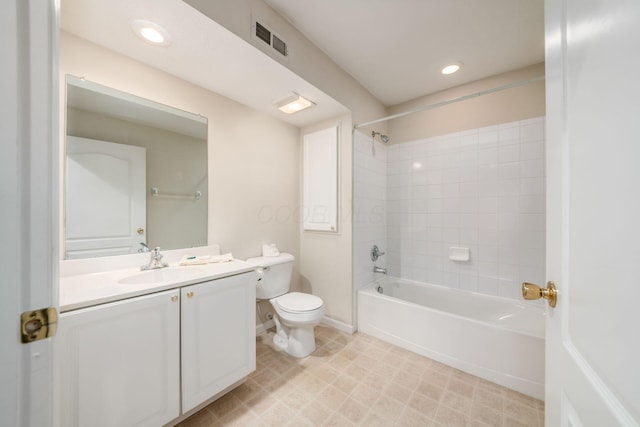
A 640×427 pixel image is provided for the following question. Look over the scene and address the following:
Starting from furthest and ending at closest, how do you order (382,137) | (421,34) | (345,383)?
1. (382,137)
2. (421,34)
3. (345,383)

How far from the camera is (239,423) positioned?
4.28 ft

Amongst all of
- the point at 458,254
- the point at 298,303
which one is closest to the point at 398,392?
the point at 298,303

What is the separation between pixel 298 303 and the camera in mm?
1937

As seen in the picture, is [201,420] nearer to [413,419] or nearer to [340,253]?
[413,419]

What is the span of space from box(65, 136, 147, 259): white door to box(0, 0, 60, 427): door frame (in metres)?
1.20

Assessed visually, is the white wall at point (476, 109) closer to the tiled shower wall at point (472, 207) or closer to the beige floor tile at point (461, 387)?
the tiled shower wall at point (472, 207)

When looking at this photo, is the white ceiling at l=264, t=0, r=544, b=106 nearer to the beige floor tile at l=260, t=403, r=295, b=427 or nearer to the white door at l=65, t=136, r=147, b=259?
the white door at l=65, t=136, r=147, b=259

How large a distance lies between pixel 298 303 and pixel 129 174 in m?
1.58

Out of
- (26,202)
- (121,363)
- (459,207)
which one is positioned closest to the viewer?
(26,202)

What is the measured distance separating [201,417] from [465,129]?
3.27 meters

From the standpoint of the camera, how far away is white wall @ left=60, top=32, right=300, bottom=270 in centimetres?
141

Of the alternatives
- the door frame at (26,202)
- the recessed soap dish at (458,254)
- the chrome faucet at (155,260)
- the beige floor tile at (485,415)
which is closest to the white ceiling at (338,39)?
the door frame at (26,202)

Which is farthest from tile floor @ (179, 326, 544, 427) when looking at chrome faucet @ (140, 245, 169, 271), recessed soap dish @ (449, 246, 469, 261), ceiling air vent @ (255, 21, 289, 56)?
ceiling air vent @ (255, 21, 289, 56)

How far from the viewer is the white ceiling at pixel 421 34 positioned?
4.90ft
